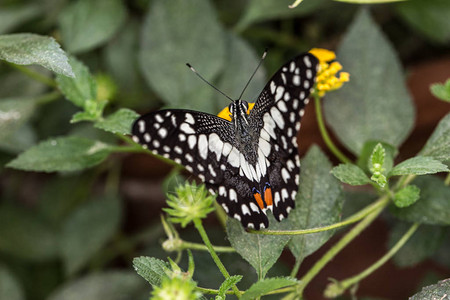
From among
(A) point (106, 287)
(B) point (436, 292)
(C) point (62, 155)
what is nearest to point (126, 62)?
(C) point (62, 155)

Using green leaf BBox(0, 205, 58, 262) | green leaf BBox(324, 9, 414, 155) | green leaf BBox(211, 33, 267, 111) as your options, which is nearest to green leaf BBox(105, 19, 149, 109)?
green leaf BBox(211, 33, 267, 111)

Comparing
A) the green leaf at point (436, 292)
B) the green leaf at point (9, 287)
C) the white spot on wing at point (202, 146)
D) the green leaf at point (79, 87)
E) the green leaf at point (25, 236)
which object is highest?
Result: the green leaf at point (79, 87)

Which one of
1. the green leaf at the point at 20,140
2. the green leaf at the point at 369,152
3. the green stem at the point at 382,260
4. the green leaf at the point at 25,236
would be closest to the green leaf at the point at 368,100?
the green leaf at the point at 369,152

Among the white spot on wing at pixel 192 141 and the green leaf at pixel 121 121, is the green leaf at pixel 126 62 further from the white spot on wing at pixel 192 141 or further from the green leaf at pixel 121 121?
the white spot on wing at pixel 192 141

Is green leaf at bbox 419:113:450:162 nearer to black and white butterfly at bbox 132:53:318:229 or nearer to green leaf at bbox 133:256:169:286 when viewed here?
black and white butterfly at bbox 132:53:318:229

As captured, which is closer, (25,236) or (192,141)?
(192,141)

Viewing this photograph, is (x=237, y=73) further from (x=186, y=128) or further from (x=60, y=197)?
(x=60, y=197)

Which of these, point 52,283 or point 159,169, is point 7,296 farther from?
point 159,169
